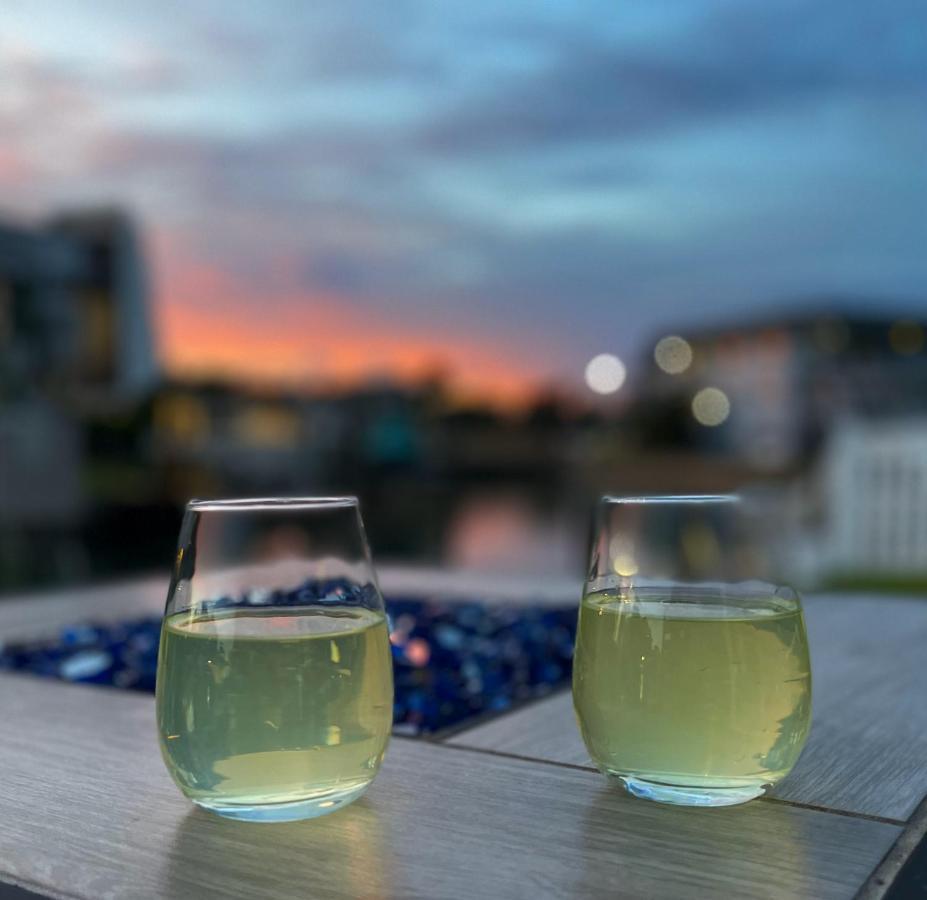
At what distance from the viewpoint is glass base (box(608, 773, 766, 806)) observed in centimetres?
55

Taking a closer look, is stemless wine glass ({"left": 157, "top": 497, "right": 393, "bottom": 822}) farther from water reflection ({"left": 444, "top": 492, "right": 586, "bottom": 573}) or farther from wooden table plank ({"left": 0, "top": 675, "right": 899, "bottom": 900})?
water reflection ({"left": 444, "top": 492, "right": 586, "bottom": 573})

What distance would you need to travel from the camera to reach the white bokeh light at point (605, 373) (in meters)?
13.4

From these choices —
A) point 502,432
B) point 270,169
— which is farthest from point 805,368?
point 502,432

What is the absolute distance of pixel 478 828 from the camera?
54 centimetres

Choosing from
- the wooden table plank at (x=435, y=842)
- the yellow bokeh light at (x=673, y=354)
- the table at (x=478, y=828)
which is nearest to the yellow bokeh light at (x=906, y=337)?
the yellow bokeh light at (x=673, y=354)

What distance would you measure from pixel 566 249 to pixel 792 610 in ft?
44.4

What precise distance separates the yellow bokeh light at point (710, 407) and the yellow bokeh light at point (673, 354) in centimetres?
63

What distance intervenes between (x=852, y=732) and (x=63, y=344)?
34.6ft

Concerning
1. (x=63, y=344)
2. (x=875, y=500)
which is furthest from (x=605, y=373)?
(x=875, y=500)

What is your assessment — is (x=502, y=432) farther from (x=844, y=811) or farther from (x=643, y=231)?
(x=844, y=811)

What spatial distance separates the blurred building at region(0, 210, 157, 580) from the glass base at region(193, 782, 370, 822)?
29.1ft

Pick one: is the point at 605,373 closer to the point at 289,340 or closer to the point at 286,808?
the point at 289,340

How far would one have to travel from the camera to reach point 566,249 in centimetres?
1370

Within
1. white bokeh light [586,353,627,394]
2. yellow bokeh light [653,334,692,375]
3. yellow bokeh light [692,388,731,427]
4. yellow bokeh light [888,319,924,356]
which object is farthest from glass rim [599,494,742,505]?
yellow bokeh light [653,334,692,375]
